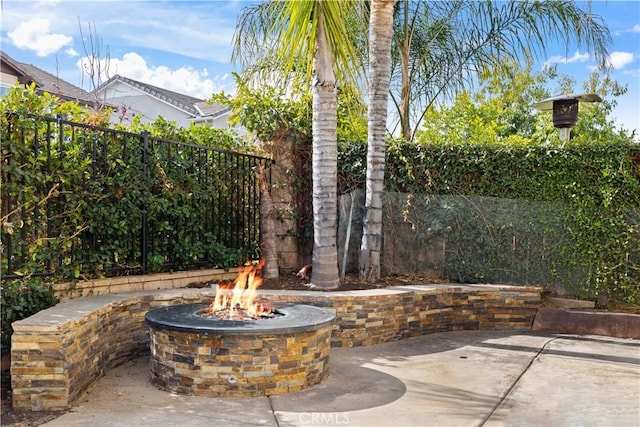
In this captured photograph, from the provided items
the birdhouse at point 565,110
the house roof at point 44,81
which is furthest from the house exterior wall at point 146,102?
the birdhouse at point 565,110

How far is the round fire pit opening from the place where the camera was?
14.6ft

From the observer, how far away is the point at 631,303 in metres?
7.34

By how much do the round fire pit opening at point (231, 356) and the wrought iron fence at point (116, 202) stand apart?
1291mm

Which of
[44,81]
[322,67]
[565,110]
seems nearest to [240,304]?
[322,67]

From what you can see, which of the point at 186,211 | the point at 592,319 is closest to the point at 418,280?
the point at 592,319

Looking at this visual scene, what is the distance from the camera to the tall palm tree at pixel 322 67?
254 inches

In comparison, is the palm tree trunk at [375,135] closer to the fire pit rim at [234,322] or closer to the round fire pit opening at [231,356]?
the fire pit rim at [234,322]

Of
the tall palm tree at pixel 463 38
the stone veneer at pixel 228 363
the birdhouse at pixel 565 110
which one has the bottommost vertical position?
the stone veneer at pixel 228 363

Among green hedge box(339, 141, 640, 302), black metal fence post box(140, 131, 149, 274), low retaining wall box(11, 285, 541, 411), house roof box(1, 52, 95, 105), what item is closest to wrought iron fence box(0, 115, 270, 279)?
black metal fence post box(140, 131, 149, 274)

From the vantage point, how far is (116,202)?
5965 millimetres

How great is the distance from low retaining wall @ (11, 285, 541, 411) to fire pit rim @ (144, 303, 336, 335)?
1.58 ft

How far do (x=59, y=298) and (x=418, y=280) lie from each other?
4529 millimetres

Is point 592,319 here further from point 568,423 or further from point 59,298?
point 59,298

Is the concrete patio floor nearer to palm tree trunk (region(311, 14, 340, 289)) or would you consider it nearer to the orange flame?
the orange flame
